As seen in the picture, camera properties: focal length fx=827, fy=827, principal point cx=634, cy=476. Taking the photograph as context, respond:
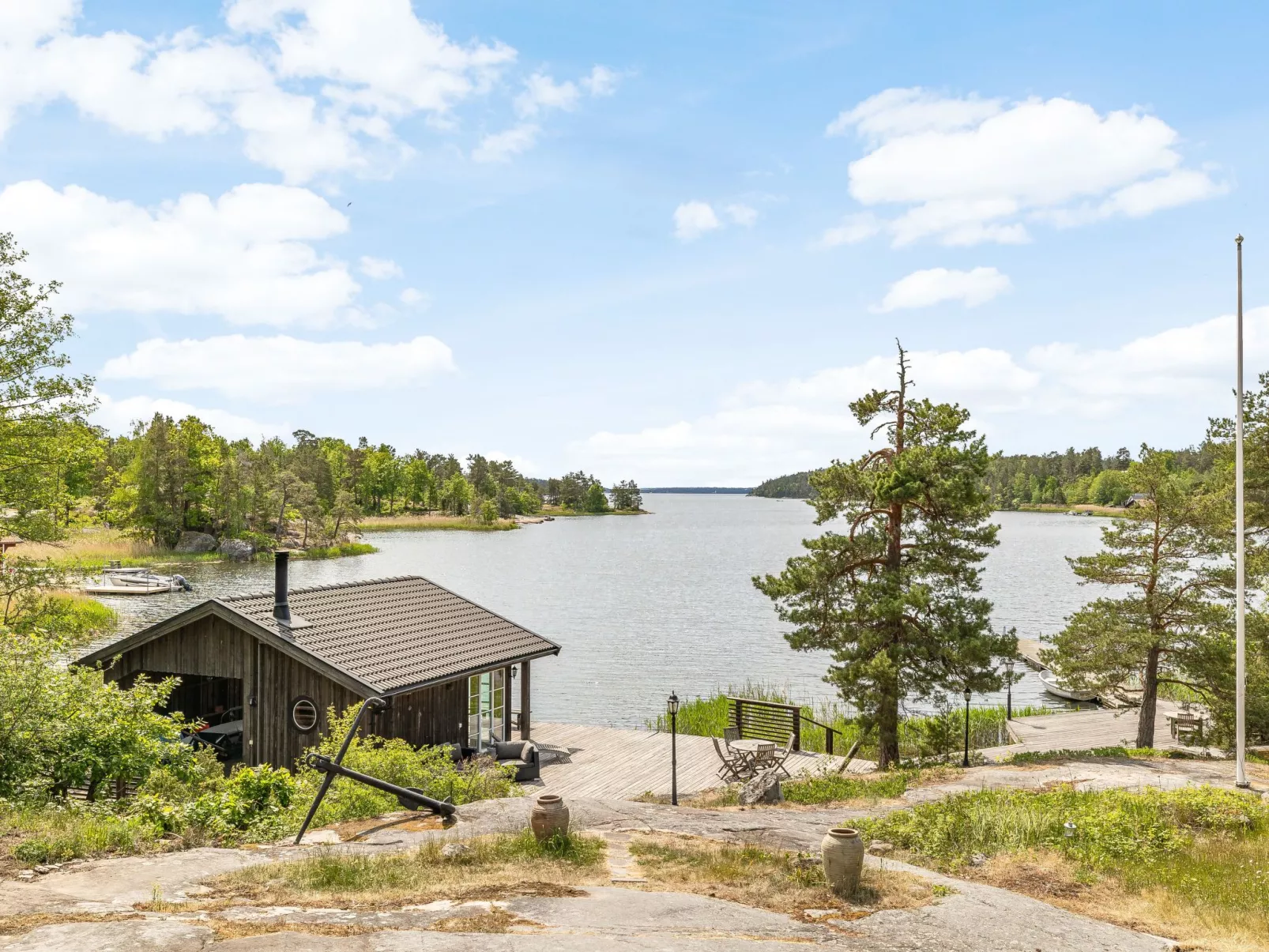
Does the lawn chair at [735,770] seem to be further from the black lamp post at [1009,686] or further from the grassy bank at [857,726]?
the black lamp post at [1009,686]

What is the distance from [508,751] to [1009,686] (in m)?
13.7

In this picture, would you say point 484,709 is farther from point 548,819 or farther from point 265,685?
point 548,819

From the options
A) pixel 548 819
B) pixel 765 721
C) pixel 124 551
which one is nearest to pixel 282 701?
pixel 548 819

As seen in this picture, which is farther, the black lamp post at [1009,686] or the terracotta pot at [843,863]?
the black lamp post at [1009,686]

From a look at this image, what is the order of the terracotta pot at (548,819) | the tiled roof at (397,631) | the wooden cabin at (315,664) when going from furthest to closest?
the tiled roof at (397,631) < the wooden cabin at (315,664) < the terracotta pot at (548,819)

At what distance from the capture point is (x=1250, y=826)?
37.3ft

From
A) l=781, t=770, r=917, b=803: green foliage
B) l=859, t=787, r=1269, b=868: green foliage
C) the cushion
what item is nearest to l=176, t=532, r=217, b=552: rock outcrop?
the cushion

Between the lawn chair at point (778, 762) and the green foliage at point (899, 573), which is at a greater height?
the green foliage at point (899, 573)

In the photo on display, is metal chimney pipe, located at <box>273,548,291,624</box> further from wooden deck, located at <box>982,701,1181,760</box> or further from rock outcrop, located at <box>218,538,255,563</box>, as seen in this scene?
rock outcrop, located at <box>218,538,255,563</box>

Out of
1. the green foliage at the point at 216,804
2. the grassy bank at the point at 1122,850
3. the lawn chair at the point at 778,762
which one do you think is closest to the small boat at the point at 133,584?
the green foliage at the point at 216,804

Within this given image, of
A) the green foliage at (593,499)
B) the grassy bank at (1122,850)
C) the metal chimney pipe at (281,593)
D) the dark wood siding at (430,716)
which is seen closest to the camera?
the grassy bank at (1122,850)

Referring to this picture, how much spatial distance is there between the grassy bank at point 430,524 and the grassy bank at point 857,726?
281 ft

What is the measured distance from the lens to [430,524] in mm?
112375

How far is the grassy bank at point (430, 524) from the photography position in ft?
362
